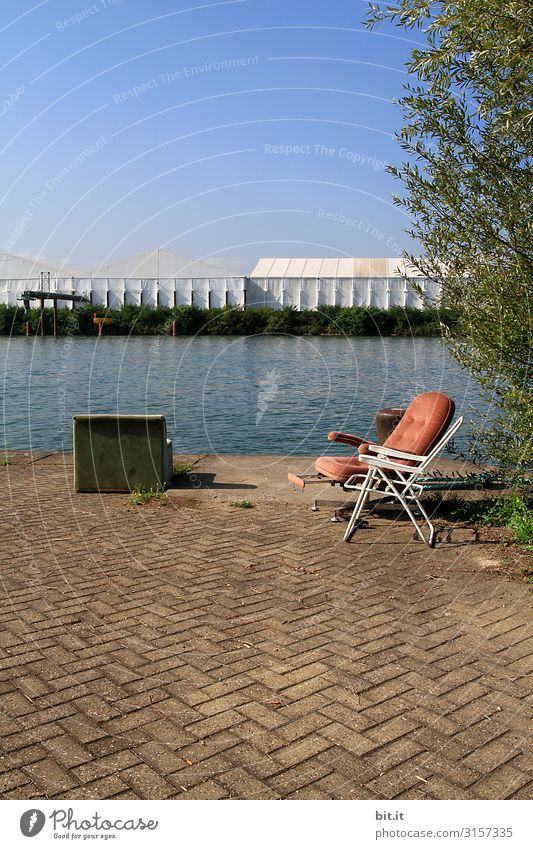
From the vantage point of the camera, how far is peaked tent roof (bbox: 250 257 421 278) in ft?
180

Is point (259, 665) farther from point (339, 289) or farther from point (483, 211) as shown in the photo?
point (339, 289)

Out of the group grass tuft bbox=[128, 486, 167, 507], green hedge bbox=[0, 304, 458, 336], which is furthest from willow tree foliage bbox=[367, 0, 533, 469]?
green hedge bbox=[0, 304, 458, 336]

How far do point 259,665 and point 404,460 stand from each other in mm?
3488

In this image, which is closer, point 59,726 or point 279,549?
point 59,726

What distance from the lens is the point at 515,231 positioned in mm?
6172

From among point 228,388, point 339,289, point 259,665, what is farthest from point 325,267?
point 259,665

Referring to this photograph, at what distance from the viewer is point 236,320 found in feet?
169

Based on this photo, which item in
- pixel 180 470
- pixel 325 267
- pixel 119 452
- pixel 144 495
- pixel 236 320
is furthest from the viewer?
pixel 325 267

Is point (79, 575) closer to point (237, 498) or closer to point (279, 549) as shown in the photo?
point (279, 549)

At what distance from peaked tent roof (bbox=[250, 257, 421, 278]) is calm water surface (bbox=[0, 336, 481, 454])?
15.7 ft

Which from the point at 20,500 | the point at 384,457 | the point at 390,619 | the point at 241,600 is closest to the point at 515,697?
the point at 390,619

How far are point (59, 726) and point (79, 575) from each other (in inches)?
89.0

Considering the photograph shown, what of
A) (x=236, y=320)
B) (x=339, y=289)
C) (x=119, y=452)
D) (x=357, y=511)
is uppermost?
(x=339, y=289)

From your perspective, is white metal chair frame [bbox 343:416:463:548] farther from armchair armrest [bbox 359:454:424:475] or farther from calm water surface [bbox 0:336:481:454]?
calm water surface [bbox 0:336:481:454]
